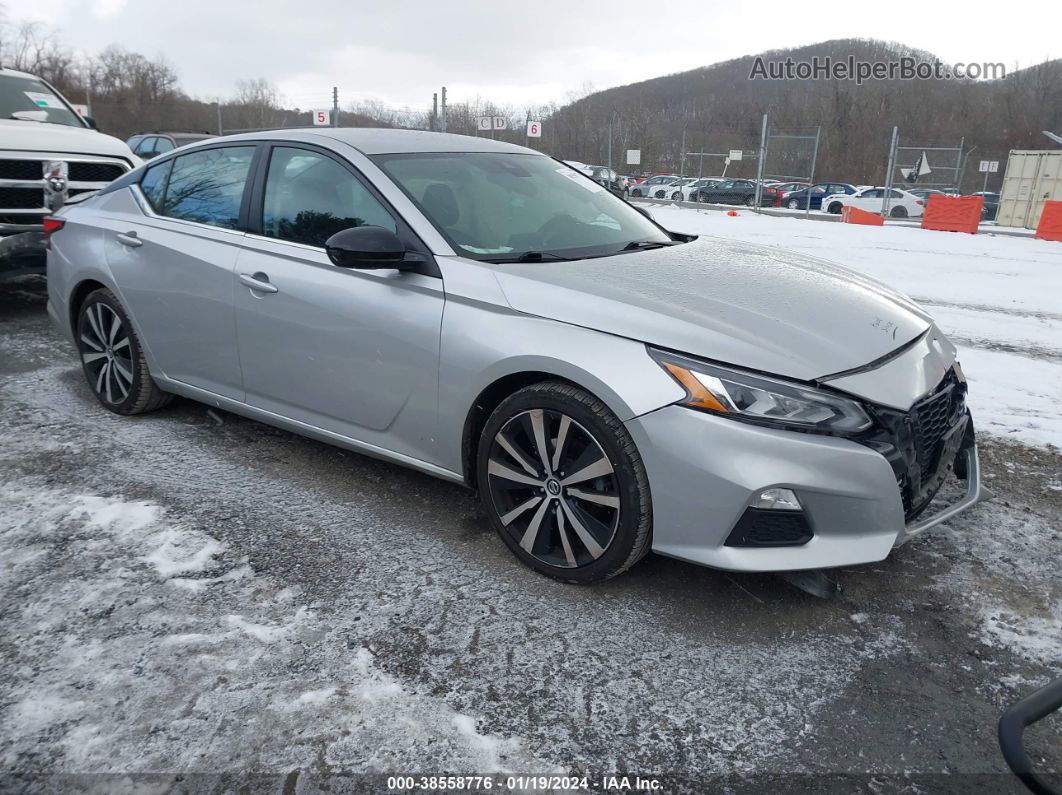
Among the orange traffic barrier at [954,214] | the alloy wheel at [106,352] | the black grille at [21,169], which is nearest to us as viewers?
the alloy wheel at [106,352]

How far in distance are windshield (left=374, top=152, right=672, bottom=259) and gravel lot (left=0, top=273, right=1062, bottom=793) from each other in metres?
1.20

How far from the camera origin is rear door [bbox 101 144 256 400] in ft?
12.1

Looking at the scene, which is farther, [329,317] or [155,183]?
[155,183]

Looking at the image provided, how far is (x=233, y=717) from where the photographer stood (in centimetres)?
215

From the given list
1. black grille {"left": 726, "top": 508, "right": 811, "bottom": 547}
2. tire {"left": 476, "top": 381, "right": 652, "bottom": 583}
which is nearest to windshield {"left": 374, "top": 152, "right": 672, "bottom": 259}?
tire {"left": 476, "top": 381, "right": 652, "bottom": 583}

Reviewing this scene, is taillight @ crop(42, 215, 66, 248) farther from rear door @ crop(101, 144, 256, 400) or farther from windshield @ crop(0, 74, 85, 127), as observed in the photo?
windshield @ crop(0, 74, 85, 127)

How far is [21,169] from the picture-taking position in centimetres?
666

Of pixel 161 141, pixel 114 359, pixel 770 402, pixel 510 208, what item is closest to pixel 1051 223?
pixel 510 208

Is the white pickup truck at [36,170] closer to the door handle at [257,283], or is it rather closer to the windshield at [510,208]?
the door handle at [257,283]

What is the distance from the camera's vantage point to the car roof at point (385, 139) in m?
3.51

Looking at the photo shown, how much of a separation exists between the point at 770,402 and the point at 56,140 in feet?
23.5

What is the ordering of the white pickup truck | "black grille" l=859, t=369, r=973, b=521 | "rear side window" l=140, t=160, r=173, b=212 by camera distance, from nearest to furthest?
"black grille" l=859, t=369, r=973, b=521 → "rear side window" l=140, t=160, r=173, b=212 → the white pickup truck

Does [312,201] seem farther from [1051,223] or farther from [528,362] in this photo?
[1051,223]

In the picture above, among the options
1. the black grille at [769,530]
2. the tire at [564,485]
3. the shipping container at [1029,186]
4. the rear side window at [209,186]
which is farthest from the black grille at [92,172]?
the shipping container at [1029,186]
